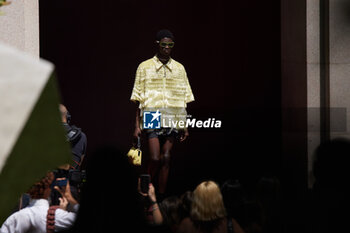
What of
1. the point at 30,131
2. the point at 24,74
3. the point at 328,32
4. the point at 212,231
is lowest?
the point at 212,231

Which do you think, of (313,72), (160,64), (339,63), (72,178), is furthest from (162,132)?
(339,63)

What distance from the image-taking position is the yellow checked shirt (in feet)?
23.9

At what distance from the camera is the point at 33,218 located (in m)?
3.87

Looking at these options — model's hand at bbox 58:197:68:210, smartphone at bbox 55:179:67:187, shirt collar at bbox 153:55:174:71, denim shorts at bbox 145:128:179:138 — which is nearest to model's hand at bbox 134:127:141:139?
denim shorts at bbox 145:128:179:138

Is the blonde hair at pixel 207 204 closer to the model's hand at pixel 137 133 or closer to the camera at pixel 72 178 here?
the camera at pixel 72 178

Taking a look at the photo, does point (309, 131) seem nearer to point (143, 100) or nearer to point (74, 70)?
point (143, 100)

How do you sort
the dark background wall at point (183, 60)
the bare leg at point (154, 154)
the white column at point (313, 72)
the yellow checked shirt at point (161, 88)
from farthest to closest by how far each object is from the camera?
the dark background wall at point (183, 60), the white column at point (313, 72), the bare leg at point (154, 154), the yellow checked shirt at point (161, 88)

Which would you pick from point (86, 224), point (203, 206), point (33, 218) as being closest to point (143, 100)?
point (203, 206)

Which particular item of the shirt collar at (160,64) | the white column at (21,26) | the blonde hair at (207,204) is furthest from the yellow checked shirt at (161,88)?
the blonde hair at (207,204)

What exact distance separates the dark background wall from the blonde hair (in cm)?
472

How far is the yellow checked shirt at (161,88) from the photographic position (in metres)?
7.28

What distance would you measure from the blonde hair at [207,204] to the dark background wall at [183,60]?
4722 millimetres

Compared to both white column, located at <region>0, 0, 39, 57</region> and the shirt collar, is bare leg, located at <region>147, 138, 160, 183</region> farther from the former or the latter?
white column, located at <region>0, 0, 39, 57</region>

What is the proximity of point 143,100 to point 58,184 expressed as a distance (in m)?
2.51
